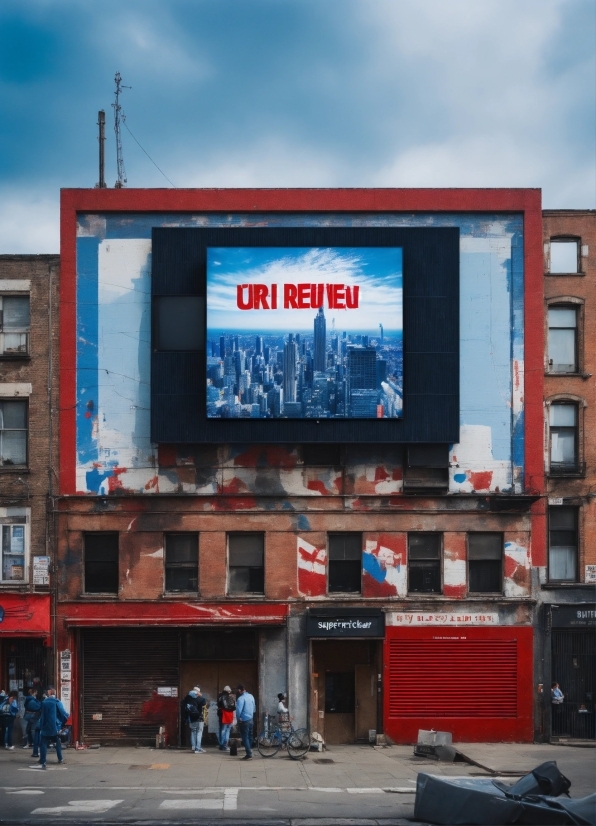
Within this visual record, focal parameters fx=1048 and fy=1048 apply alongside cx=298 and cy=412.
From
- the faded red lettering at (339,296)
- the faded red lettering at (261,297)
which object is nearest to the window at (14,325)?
the faded red lettering at (261,297)

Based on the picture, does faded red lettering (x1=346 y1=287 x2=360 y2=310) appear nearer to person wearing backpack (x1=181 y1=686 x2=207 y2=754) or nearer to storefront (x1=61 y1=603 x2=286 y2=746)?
storefront (x1=61 y1=603 x2=286 y2=746)

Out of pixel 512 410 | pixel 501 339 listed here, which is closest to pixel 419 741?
pixel 512 410

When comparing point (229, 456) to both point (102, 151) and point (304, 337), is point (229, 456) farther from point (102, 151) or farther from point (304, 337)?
point (102, 151)

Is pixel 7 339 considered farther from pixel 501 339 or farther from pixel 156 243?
pixel 501 339

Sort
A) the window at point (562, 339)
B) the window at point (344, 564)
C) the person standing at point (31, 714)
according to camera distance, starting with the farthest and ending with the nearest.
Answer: the window at point (562, 339), the window at point (344, 564), the person standing at point (31, 714)

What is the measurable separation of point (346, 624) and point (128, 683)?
23.7 feet

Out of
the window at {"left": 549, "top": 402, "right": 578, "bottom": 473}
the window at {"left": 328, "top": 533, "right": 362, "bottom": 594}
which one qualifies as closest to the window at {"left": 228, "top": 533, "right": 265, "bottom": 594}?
the window at {"left": 328, "top": 533, "right": 362, "bottom": 594}

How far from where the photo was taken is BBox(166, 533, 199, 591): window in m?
34.1

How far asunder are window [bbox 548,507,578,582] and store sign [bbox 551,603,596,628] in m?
1.17

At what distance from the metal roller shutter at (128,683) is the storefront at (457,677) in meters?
6.95

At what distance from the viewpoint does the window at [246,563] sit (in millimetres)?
34125

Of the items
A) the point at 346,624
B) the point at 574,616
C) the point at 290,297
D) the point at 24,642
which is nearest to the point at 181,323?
the point at 290,297

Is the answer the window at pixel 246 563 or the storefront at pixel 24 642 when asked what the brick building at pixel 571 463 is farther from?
the storefront at pixel 24 642

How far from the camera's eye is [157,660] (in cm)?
3362
